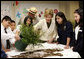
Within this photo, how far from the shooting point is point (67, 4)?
6.10 m

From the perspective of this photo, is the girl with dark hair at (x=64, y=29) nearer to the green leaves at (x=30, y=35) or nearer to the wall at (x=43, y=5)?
the green leaves at (x=30, y=35)

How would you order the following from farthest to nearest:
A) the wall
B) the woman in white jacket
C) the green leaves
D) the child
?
the wall, the woman in white jacket, the child, the green leaves

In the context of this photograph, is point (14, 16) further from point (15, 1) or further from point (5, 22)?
point (5, 22)

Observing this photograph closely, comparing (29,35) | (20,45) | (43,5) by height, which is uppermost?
→ (43,5)

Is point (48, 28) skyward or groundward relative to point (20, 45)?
skyward

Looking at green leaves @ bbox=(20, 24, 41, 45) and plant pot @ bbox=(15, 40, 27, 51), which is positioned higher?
green leaves @ bbox=(20, 24, 41, 45)

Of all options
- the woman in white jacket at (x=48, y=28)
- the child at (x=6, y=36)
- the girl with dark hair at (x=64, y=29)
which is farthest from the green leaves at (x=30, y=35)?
the woman in white jacket at (x=48, y=28)

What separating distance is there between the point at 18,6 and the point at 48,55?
3.88 metres

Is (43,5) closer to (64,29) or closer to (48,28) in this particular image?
(48,28)

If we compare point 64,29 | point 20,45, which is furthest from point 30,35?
point 64,29

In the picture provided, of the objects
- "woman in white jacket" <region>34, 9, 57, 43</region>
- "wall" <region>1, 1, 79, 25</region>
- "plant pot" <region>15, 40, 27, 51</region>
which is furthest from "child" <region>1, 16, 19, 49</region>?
"wall" <region>1, 1, 79, 25</region>

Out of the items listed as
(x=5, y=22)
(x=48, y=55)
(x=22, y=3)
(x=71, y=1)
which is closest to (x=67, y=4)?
(x=71, y=1)

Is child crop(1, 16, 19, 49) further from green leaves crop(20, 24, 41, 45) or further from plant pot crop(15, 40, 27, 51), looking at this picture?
green leaves crop(20, 24, 41, 45)

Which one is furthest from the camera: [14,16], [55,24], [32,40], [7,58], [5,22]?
[14,16]
